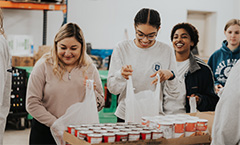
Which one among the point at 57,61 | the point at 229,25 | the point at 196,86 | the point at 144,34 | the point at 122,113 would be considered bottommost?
the point at 122,113

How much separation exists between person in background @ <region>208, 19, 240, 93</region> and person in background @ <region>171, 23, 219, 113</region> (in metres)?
0.94

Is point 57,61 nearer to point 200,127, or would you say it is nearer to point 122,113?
point 122,113

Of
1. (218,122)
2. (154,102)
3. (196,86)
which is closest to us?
(218,122)

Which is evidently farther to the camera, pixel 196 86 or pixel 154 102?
pixel 196 86

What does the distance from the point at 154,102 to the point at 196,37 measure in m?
0.72

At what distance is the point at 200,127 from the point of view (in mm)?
1582

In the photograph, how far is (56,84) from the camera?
1966mm

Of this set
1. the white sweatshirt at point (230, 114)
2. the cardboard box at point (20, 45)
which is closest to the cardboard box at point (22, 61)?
the cardboard box at point (20, 45)

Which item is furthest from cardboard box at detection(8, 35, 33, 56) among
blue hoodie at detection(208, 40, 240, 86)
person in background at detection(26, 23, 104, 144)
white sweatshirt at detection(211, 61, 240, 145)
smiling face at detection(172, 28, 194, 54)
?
white sweatshirt at detection(211, 61, 240, 145)

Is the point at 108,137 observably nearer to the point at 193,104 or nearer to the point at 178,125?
the point at 178,125

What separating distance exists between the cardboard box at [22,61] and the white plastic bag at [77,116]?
323 centimetres

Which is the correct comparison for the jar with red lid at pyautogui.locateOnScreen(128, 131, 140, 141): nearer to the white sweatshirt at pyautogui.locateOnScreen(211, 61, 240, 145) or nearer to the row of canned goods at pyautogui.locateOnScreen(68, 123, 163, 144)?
the row of canned goods at pyautogui.locateOnScreen(68, 123, 163, 144)

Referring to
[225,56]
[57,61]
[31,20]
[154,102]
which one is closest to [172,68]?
[154,102]

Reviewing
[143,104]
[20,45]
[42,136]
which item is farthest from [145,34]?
[20,45]
